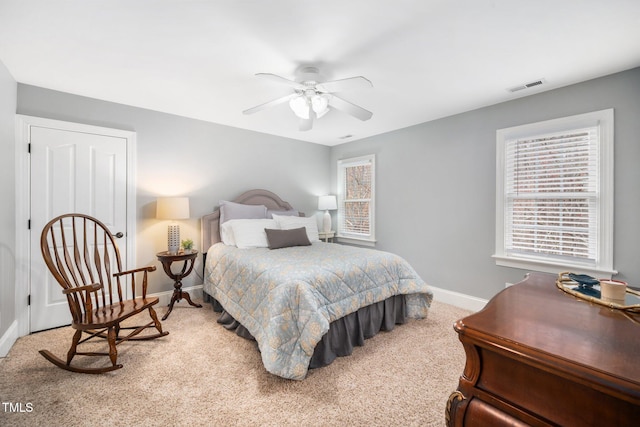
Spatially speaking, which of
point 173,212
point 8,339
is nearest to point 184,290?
point 173,212

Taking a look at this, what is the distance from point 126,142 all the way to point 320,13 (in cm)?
280

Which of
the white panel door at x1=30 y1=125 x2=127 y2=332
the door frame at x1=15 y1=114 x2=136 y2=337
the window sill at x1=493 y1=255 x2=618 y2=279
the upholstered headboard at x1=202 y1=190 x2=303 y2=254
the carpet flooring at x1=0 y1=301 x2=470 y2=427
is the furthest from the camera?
the upholstered headboard at x1=202 y1=190 x2=303 y2=254

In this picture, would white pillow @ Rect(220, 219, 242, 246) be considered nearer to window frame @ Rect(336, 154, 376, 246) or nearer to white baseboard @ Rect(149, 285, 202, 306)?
white baseboard @ Rect(149, 285, 202, 306)

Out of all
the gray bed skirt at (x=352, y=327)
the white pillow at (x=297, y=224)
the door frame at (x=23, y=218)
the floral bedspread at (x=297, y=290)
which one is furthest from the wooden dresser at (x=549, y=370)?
the door frame at (x=23, y=218)

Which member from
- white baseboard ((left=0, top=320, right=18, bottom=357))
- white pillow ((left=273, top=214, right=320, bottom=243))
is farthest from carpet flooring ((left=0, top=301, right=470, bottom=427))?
white pillow ((left=273, top=214, right=320, bottom=243))

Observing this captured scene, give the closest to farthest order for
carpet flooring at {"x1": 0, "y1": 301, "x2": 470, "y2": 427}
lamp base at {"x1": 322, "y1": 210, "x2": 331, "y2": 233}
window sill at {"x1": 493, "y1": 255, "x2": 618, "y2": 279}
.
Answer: carpet flooring at {"x1": 0, "y1": 301, "x2": 470, "y2": 427}, window sill at {"x1": 493, "y1": 255, "x2": 618, "y2": 279}, lamp base at {"x1": 322, "y1": 210, "x2": 331, "y2": 233}

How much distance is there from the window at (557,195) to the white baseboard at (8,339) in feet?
15.6

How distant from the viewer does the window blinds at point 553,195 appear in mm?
2615

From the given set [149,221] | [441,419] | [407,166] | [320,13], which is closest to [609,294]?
[441,419]

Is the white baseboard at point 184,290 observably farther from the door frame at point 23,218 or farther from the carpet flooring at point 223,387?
the door frame at point 23,218

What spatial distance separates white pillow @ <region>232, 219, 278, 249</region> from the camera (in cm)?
337

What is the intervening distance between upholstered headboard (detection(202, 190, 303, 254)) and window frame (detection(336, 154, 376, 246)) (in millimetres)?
1066

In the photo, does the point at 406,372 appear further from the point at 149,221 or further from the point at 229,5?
the point at 149,221

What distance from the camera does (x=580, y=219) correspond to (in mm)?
2668
